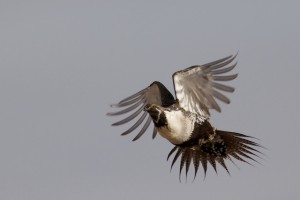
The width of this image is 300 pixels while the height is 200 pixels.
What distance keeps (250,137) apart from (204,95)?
1.20 metres

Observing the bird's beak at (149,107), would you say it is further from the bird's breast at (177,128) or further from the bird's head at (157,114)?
the bird's breast at (177,128)

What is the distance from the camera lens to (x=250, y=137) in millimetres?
32500

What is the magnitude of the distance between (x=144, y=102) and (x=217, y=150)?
6.20 ft

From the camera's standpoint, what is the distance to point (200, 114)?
108ft

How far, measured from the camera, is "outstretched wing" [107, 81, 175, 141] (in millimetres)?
33438

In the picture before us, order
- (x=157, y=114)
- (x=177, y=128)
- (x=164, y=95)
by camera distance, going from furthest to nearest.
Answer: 1. (x=164, y=95)
2. (x=177, y=128)
3. (x=157, y=114)

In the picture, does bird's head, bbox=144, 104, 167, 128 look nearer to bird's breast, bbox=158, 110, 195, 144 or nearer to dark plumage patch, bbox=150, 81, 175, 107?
bird's breast, bbox=158, 110, 195, 144

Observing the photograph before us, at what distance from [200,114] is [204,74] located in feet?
2.66

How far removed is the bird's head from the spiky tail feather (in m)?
0.77

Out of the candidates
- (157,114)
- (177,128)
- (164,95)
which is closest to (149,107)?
(157,114)

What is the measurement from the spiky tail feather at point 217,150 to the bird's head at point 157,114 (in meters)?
0.77

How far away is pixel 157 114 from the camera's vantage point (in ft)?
106

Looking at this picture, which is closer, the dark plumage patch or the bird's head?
the bird's head

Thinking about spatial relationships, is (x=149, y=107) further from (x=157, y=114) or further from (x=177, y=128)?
(x=177, y=128)
